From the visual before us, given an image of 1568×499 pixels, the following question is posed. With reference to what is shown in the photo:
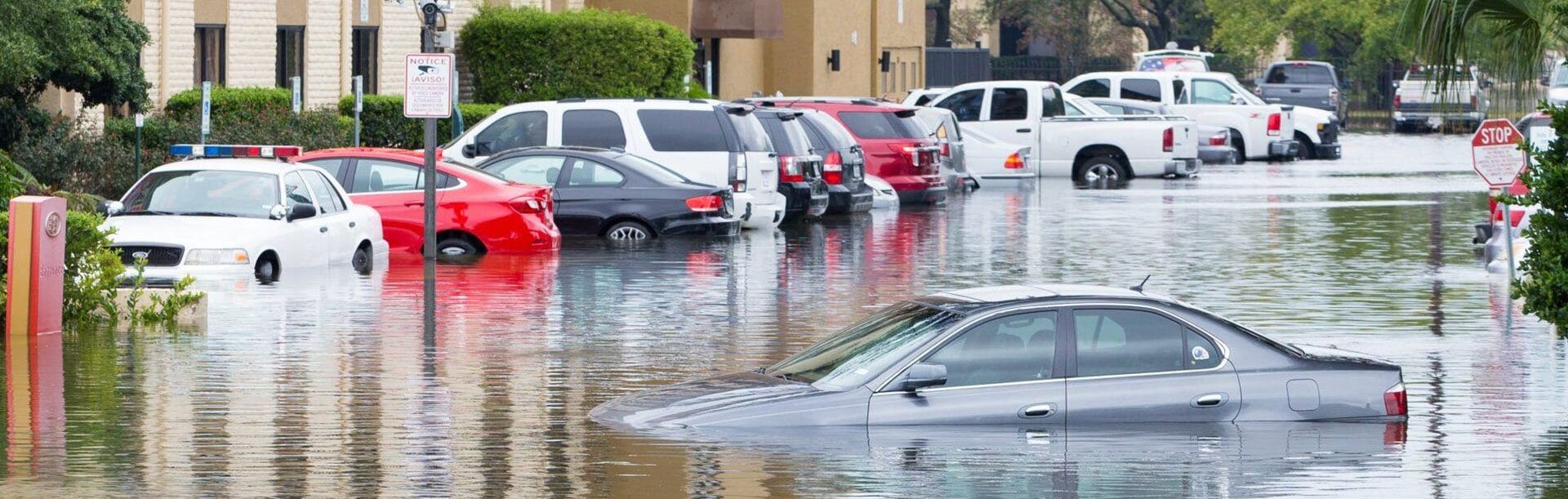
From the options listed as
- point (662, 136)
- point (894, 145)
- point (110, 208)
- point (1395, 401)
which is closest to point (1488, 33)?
point (1395, 401)

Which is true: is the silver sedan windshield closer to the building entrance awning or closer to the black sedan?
the black sedan

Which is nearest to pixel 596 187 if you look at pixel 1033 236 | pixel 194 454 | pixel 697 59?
pixel 1033 236

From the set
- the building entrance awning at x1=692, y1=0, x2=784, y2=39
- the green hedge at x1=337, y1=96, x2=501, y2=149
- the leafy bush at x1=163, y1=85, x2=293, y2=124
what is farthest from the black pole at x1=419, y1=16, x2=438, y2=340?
the building entrance awning at x1=692, y1=0, x2=784, y2=39

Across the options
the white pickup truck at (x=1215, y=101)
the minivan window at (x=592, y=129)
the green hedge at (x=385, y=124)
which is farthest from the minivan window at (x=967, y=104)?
the minivan window at (x=592, y=129)

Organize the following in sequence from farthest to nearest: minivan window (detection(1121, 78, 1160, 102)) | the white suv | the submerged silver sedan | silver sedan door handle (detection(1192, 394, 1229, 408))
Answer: minivan window (detection(1121, 78, 1160, 102)), the white suv, silver sedan door handle (detection(1192, 394, 1229, 408)), the submerged silver sedan

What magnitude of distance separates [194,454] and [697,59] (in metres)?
41.0

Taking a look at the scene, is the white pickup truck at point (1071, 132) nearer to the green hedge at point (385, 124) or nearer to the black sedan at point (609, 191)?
the green hedge at point (385, 124)

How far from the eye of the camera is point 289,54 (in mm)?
35688

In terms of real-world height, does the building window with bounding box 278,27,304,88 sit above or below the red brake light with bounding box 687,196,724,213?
above

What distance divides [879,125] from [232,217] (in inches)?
591

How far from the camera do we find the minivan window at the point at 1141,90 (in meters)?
48.5

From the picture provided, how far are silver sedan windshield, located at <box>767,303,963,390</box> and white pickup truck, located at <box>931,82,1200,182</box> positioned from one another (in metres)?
29.1

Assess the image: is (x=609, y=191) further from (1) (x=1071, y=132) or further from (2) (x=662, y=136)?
(1) (x=1071, y=132)

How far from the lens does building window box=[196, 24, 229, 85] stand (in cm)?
3275
